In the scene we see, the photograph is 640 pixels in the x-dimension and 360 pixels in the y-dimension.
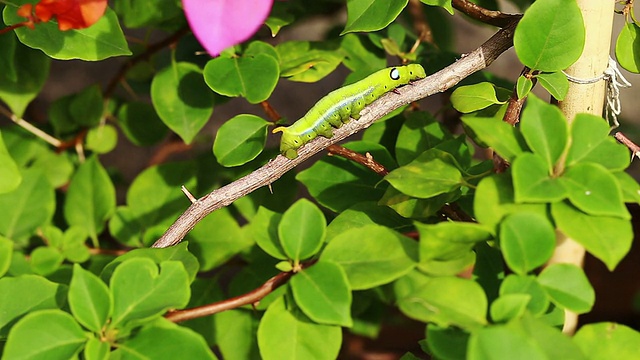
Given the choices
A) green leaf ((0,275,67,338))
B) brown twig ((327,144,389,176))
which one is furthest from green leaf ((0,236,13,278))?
brown twig ((327,144,389,176))

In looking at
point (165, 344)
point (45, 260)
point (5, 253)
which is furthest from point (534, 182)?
point (45, 260)

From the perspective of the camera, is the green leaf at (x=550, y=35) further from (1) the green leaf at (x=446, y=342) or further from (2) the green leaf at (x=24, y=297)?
(2) the green leaf at (x=24, y=297)

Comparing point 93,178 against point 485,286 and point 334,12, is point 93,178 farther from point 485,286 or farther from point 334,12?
point 485,286

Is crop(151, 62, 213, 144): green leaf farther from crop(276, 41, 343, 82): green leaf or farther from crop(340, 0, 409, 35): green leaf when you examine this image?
crop(340, 0, 409, 35): green leaf

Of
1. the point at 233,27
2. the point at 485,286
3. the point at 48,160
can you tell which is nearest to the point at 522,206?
the point at 485,286

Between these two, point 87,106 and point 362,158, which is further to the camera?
point 87,106

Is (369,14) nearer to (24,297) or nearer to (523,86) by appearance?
(523,86)
